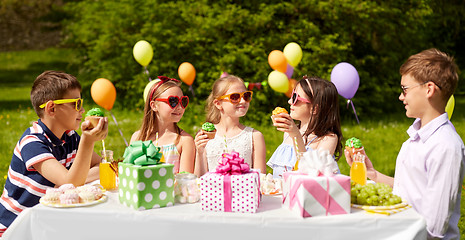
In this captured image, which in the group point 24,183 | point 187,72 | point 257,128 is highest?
point 187,72

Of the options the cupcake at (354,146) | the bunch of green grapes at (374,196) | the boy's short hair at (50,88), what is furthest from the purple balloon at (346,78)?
the boy's short hair at (50,88)

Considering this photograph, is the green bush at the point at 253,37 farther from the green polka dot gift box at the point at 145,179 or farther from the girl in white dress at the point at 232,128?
the green polka dot gift box at the point at 145,179

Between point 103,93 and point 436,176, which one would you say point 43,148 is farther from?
point 103,93

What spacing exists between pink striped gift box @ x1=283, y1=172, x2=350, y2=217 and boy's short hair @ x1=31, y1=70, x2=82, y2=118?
170cm

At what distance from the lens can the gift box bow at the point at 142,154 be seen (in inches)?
99.5

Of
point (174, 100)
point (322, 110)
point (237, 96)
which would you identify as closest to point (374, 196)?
point (322, 110)

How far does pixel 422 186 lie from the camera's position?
8.71 ft

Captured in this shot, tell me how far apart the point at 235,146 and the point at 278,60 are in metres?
3.43

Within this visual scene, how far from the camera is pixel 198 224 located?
8.00 ft

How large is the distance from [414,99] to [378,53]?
32.9ft

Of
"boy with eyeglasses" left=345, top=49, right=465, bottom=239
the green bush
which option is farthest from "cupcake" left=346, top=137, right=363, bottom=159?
the green bush

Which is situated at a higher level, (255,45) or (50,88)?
(255,45)

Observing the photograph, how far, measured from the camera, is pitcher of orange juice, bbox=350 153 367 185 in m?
2.93

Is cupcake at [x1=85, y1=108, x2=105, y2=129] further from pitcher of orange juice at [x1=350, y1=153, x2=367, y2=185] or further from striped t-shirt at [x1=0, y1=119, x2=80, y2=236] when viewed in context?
pitcher of orange juice at [x1=350, y1=153, x2=367, y2=185]
